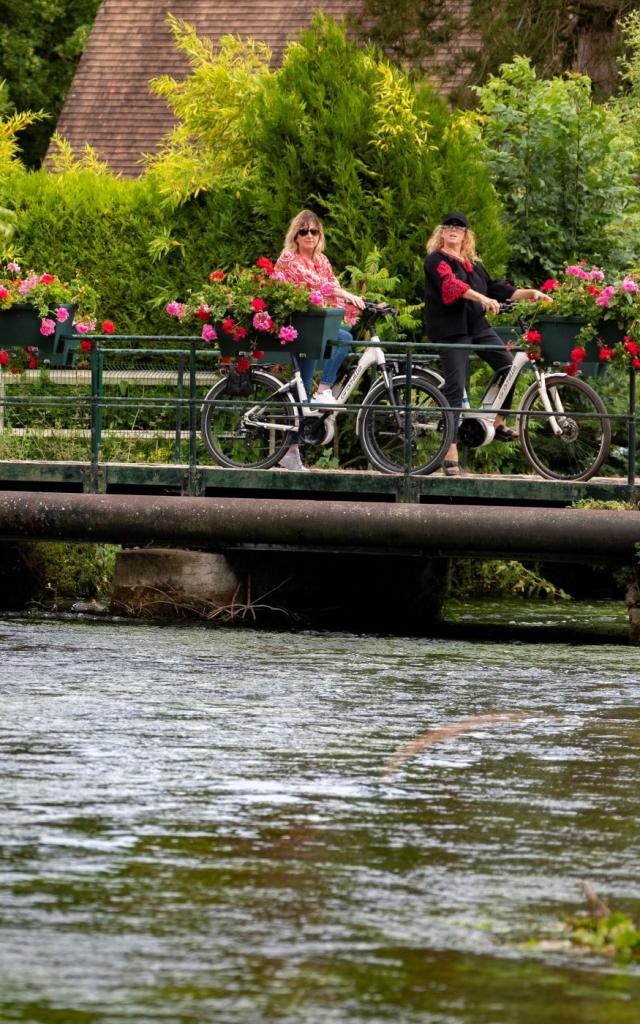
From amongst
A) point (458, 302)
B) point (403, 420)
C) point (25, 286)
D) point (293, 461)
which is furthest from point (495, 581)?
point (25, 286)

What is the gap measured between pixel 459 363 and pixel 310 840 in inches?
262

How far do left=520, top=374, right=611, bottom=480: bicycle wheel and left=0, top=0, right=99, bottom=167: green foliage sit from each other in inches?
710

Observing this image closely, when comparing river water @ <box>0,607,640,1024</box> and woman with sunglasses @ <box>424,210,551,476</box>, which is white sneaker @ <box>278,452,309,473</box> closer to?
woman with sunglasses @ <box>424,210,551,476</box>

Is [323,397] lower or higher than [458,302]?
lower

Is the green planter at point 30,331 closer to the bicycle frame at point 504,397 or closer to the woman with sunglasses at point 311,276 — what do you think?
the woman with sunglasses at point 311,276

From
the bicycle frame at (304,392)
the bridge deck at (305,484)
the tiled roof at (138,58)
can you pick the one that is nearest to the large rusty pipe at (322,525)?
the bridge deck at (305,484)

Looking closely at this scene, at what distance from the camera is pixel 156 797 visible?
711cm

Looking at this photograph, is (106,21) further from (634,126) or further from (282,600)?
(282,600)

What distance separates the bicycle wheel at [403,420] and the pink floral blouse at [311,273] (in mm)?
603

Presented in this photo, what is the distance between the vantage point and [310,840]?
649cm

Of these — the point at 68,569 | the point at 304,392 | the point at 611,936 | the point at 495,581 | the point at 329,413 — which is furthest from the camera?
the point at 495,581

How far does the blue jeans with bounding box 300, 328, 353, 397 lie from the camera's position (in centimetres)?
1308

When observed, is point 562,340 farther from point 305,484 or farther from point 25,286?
point 25,286

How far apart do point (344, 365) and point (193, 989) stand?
8798 mm
